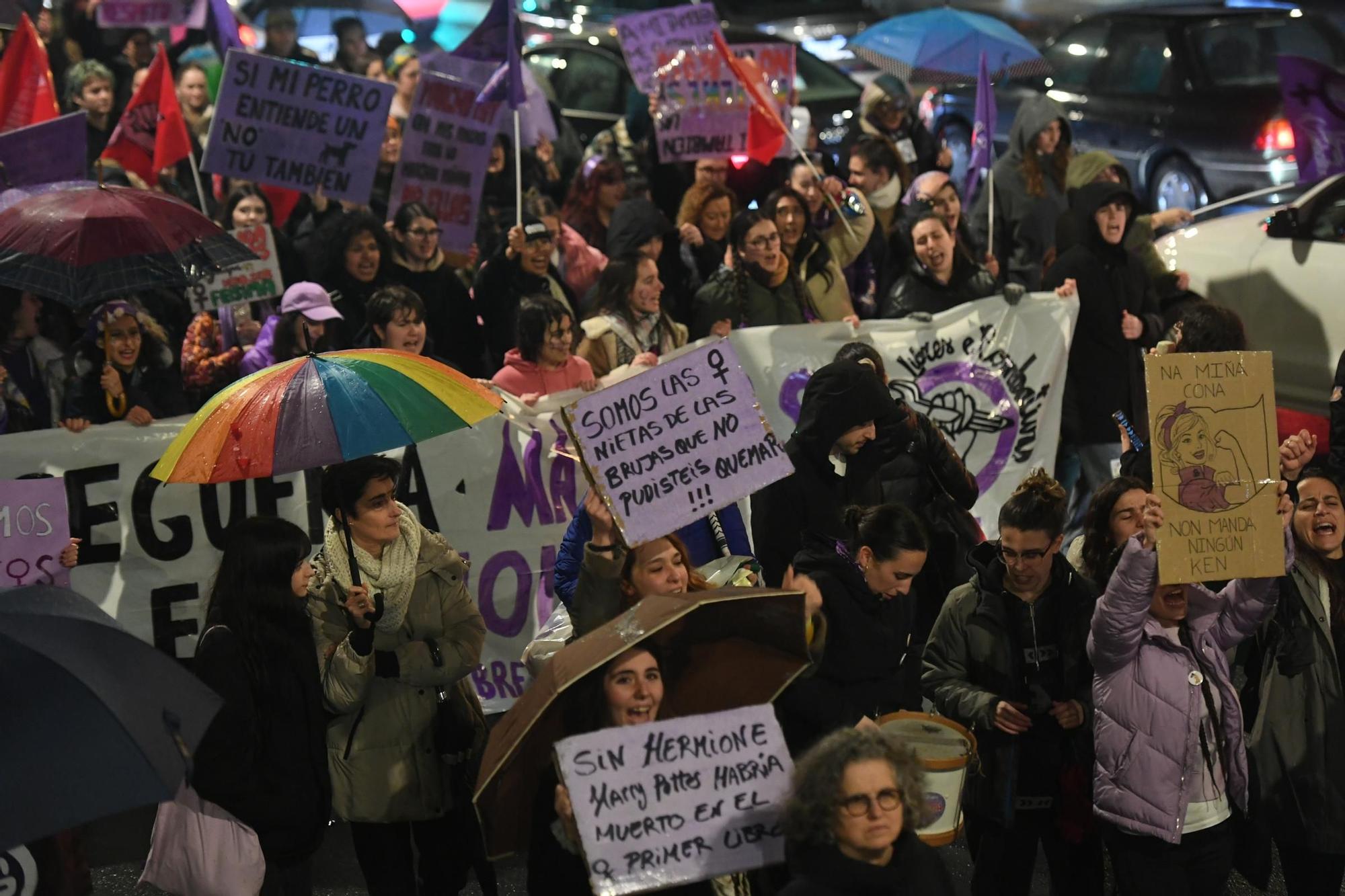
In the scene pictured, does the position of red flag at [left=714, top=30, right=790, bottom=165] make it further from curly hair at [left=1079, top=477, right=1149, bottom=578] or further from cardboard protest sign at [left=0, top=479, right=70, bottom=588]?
cardboard protest sign at [left=0, top=479, right=70, bottom=588]

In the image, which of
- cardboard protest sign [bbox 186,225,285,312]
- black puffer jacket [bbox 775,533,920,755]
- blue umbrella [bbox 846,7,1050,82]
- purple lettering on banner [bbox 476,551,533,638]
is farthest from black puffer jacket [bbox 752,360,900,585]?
blue umbrella [bbox 846,7,1050,82]

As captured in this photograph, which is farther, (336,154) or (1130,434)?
(336,154)

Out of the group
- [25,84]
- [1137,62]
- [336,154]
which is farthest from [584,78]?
[336,154]

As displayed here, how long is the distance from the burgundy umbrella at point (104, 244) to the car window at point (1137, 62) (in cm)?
1008

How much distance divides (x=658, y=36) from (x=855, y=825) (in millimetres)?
8166

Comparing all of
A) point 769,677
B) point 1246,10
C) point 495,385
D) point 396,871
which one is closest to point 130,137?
point 495,385

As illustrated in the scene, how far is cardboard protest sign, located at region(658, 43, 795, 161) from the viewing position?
10.7m

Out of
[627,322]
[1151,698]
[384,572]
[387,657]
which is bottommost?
[1151,698]

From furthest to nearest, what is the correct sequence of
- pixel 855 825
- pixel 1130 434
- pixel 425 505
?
pixel 425 505 < pixel 1130 434 < pixel 855 825

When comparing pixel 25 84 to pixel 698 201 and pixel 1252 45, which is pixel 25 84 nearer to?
pixel 698 201

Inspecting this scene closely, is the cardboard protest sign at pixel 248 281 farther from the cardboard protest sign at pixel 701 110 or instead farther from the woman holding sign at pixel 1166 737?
the woman holding sign at pixel 1166 737

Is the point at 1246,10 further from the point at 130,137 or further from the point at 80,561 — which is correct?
the point at 80,561

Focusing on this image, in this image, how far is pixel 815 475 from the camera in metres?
6.07

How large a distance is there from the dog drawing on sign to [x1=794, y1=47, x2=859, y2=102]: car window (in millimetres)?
6851
